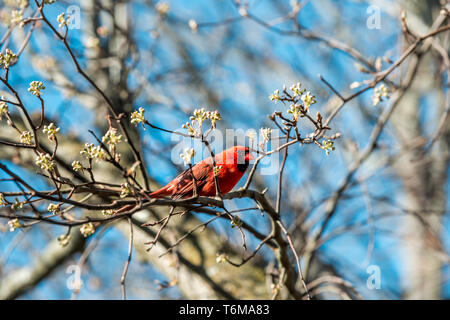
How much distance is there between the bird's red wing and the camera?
145 inches

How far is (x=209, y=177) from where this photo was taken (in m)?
3.86

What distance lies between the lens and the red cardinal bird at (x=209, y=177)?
3738 millimetres

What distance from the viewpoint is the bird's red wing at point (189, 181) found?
370 centimetres

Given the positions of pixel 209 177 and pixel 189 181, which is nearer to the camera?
pixel 189 181

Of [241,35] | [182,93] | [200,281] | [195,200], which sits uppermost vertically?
[241,35]

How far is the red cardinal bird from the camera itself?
12.3ft

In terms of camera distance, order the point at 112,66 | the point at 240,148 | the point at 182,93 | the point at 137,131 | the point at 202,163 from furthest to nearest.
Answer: the point at 182,93, the point at 112,66, the point at 137,131, the point at 240,148, the point at 202,163

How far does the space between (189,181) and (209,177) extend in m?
0.20

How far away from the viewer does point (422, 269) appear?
32.2ft

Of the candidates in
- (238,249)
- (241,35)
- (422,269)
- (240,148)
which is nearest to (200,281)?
(238,249)

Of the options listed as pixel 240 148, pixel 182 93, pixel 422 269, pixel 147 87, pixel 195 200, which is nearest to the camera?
pixel 195 200

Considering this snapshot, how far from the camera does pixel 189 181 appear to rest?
3736mm
